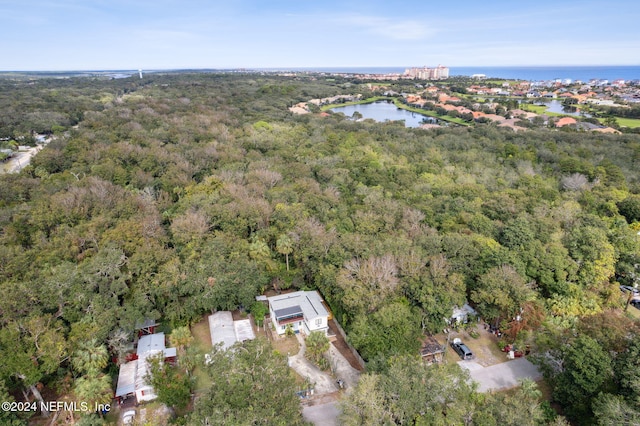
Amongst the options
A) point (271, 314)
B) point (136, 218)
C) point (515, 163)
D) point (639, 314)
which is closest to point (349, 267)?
point (271, 314)

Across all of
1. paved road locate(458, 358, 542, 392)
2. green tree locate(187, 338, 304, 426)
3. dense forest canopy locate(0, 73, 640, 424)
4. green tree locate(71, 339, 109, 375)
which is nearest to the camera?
green tree locate(187, 338, 304, 426)

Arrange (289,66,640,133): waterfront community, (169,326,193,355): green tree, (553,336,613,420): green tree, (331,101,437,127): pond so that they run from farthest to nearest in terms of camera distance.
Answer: (331,101,437,127): pond < (289,66,640,133): waterfront community < (169,326,193,355): green tree < (553,336,613,420): green tree

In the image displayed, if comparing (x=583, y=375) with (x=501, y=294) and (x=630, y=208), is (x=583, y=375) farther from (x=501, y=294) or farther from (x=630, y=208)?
(x=630, y=208)

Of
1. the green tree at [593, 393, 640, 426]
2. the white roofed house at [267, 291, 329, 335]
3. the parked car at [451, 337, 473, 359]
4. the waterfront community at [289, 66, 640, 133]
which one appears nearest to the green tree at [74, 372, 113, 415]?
the white roofed house at [267, 291, 329, 335]

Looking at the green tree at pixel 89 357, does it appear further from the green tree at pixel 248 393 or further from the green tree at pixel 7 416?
the green tree at pixel 248 393

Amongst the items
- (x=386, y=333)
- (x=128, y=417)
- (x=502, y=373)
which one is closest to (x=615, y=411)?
(x=502, y=373)

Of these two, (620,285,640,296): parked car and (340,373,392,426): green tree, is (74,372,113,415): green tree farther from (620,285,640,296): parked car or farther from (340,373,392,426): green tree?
(620,285,640,296): parked car
